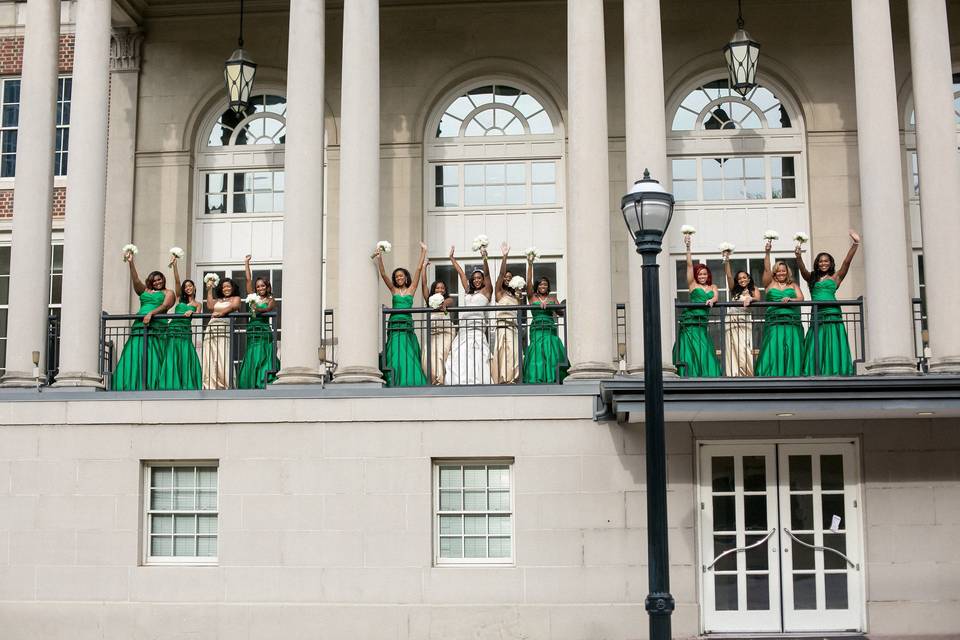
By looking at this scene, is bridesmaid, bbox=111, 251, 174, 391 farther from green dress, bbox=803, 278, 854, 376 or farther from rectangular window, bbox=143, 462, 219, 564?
green dress, bbox=803, 278, 854, 376

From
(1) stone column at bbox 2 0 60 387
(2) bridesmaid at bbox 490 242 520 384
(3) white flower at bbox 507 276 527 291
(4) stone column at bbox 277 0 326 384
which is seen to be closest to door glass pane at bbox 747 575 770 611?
(2) bridesmaid at bbox 490 242 520 384

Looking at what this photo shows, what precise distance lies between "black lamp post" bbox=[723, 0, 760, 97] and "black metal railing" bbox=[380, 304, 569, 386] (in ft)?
16.2

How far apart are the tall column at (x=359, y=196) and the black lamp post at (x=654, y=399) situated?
239 inches

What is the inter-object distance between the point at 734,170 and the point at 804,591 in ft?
25.7

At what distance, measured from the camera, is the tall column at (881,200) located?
16.8 m

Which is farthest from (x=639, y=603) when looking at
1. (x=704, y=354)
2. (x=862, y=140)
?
(x=862, y=140)

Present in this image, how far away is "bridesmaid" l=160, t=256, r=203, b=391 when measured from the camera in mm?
18062

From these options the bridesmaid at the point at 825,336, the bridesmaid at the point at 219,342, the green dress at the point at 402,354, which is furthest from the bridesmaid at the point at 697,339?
the bridesmaid at the point at 219,342

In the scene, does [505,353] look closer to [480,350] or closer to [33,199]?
[480,350]

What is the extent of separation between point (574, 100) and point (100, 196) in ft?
22.8

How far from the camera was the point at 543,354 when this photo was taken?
17703 mm

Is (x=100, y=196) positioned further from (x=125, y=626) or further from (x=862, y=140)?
(x=862, y=140)

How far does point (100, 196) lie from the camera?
18.1 m

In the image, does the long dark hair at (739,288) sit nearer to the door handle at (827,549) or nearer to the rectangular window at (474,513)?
the door handle at (827,549)
